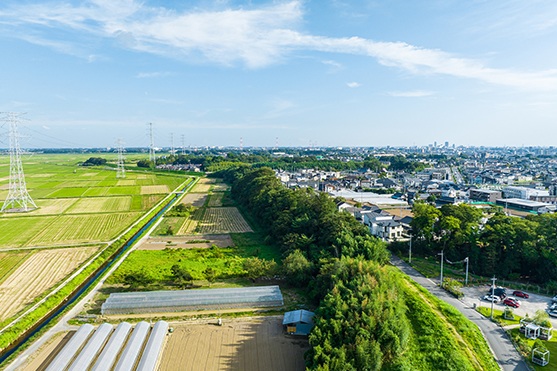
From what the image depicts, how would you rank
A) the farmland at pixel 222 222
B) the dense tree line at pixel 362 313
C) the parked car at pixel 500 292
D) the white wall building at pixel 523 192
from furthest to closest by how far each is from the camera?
1. the white wall building at pixel 523 192
2. the farmland at pixel 222 222
3. the parked car at pixel 500 292
4. the dense tree line at pixel 362 313

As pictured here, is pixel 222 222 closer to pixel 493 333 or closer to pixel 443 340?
pixel 443 340

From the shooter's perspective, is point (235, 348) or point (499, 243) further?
point (499, 243)

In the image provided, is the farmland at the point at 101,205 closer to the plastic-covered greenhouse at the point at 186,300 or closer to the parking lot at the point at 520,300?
the plastic-covered greenhouse at the point at 186,300

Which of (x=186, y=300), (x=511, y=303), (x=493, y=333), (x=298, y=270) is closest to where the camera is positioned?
(x=493, y=333)

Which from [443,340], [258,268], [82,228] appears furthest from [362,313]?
[82,228]

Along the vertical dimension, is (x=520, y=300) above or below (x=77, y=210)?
below

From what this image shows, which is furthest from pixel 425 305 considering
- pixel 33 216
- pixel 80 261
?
pixel 33 216

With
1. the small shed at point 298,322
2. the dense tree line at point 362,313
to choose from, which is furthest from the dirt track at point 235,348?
the dense tree line at point 362,313

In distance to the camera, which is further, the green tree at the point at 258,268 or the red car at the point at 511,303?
the green tree at the point at 258,268
